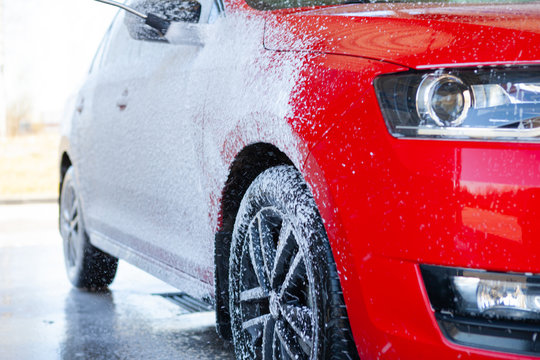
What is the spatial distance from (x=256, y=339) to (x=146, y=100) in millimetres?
1186

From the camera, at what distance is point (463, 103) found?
1875 millimetres

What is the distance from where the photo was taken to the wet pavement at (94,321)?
3.59 m

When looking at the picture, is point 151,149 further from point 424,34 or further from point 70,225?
point 70,225

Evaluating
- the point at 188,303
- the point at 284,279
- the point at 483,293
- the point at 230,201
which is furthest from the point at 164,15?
the point at 188,303

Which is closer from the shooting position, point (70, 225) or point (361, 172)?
point (361, 172)

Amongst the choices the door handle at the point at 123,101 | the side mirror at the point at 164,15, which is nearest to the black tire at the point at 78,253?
the door handle at the point at 123,101

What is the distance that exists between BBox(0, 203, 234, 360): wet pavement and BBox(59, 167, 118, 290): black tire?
0.30ft

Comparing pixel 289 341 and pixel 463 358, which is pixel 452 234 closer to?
pixel 463 358

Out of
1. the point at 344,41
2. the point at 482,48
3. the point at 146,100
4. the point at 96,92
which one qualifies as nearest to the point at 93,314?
the point at 96,92

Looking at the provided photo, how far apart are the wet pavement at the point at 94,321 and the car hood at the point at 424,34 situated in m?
1.66

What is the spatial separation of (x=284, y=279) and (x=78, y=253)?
2.78 meters

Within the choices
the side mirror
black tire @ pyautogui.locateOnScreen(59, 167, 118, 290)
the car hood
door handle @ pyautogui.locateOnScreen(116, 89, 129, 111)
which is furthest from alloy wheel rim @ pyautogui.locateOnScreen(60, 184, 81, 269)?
the car hood

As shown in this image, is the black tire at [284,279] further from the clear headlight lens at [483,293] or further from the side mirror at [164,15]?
the side mirror at [164,15]

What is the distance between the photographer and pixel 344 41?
212cm
